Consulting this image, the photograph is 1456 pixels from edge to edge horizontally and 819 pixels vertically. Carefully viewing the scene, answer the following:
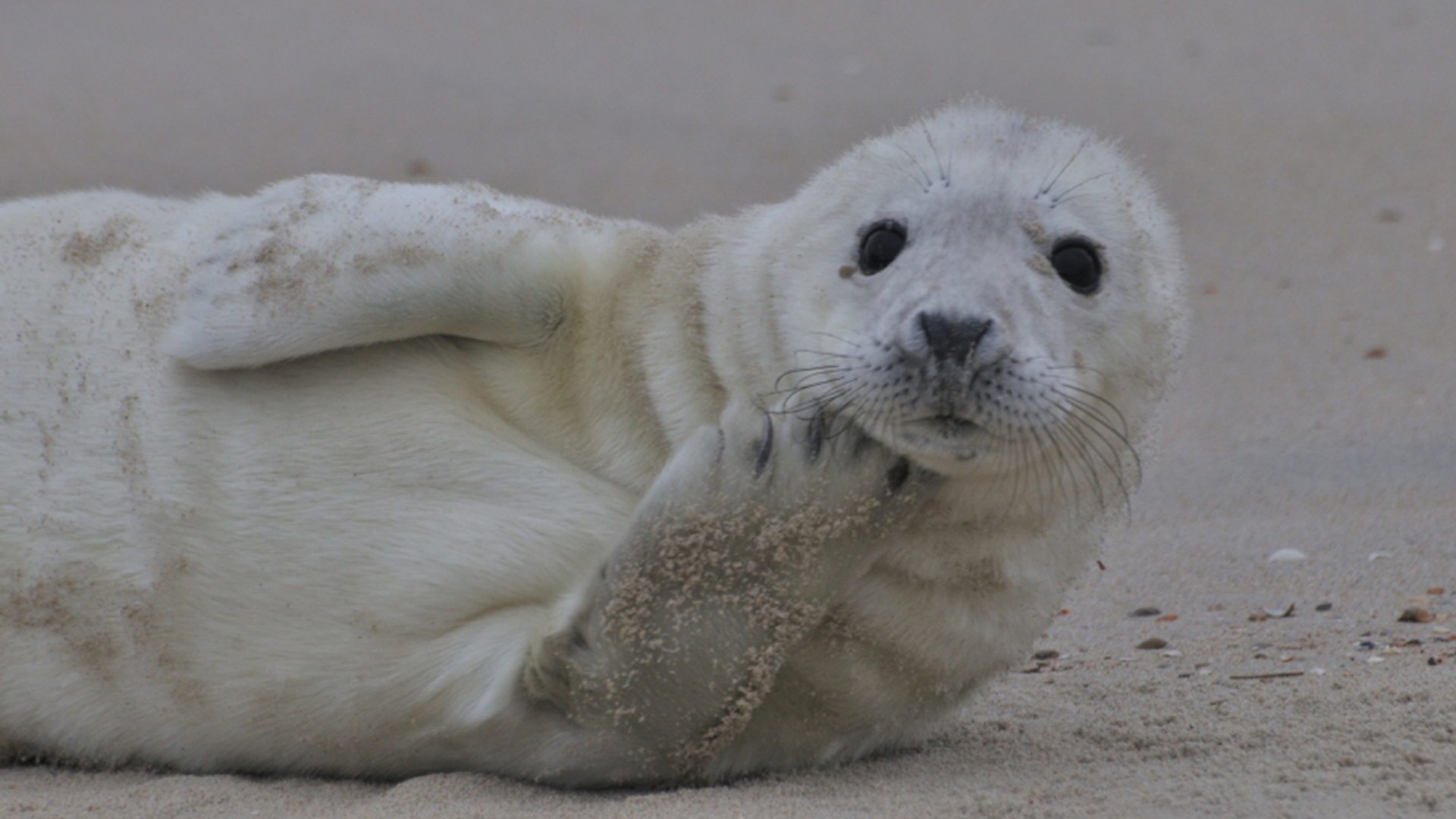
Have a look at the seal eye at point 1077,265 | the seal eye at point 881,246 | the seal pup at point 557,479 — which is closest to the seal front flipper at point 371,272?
the seal pup at point 557,479

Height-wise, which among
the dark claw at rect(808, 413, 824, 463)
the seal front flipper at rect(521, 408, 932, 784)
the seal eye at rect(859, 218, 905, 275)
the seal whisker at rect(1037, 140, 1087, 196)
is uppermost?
the seal whisker at rect(1037, 140, 1087, 196)

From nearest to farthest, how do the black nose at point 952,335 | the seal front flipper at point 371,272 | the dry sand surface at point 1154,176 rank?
the black nose at point 952,335, the dry sand surface at point 1154,176, the seal front flipper at point 371,272

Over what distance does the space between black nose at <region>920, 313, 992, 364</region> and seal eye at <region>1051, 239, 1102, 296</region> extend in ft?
1.14

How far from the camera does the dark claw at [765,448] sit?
2318 millimetres

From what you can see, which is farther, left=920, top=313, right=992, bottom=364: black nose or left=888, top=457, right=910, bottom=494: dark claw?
left=888, top=457, right=910, bottom=494: dark claw

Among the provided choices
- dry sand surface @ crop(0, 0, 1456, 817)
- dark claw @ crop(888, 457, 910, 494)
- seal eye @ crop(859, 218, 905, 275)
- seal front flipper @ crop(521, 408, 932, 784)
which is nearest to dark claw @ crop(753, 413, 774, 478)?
seal front flipper @ crop(521, 408, 932, 784)

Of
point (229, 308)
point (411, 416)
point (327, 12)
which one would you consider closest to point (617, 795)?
point (411, 416)

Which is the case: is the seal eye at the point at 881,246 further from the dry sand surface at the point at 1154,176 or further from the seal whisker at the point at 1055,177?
the dry sand surface at the point at 1154,176

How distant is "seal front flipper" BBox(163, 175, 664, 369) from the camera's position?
104 inches

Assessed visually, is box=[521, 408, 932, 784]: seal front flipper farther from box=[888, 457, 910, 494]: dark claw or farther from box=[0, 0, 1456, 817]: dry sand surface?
box=[0, 0, 1456, 817]: dry sand surface

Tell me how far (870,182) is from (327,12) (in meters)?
7.39

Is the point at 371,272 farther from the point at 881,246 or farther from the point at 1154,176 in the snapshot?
the point at 1154,176

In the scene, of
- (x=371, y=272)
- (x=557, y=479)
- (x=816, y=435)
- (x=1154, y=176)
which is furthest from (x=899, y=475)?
(x=1154, y=176)

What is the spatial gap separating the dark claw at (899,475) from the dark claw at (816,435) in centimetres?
10
